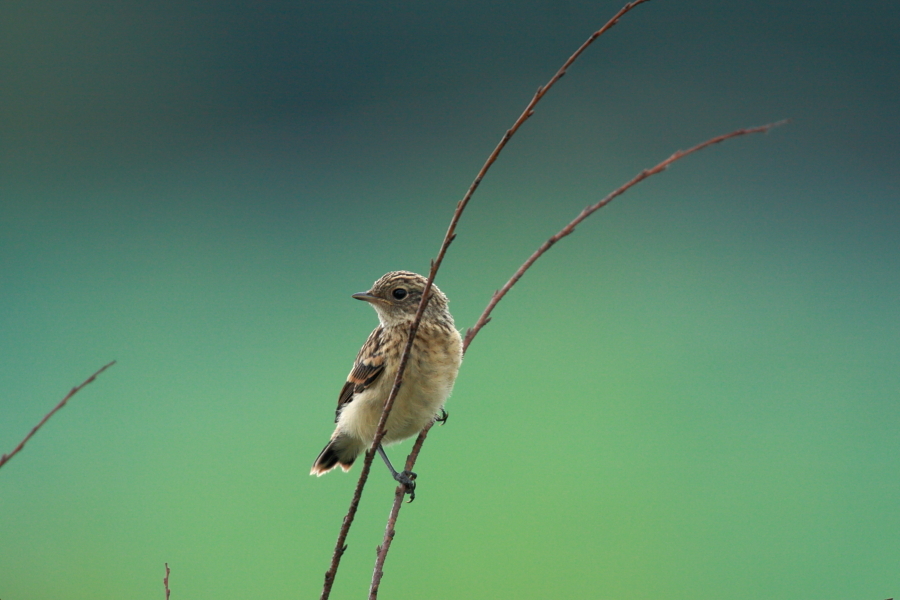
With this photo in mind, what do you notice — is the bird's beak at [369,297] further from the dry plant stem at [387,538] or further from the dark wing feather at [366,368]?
the dry plant stem at [387,538]

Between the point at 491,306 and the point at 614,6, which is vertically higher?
the point at 614,6

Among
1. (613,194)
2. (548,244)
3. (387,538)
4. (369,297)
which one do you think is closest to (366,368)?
(369,297)

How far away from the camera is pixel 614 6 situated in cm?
1164

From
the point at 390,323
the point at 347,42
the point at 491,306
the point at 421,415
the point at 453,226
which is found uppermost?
the point at 347,42

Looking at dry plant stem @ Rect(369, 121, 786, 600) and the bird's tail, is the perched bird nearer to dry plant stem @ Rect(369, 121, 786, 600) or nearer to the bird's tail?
the bird's tail

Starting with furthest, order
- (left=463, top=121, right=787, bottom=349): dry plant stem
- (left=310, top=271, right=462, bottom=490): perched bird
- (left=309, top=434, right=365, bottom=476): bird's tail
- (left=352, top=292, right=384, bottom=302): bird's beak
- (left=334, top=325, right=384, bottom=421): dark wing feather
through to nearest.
A: (left=309, top=434, right=365, bottom=476): bird's tail < (left=352, top=292, right=384, bottom=302): bird's beak < (left=334, top=325, right=384, bottom=421): dark wing feather < (left=310, top=271, right=462, bottom=490): perched bird < (left=463, top=121, right=787, bottom=349): dry plant stem

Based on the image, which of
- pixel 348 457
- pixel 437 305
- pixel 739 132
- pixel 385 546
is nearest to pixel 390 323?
pixel 437 305

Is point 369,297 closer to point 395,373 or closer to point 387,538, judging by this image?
point 395,373

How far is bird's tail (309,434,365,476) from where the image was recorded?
3348 millimetres

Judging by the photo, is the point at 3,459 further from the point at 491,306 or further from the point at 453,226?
the point at 491,306

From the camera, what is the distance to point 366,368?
3.09 m

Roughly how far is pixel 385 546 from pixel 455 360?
4.61ft

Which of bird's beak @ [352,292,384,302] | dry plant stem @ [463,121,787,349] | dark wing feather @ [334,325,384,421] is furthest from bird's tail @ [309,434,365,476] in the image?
dry plant stem @ [463,121,787,349]

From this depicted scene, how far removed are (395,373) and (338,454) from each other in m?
0.71
